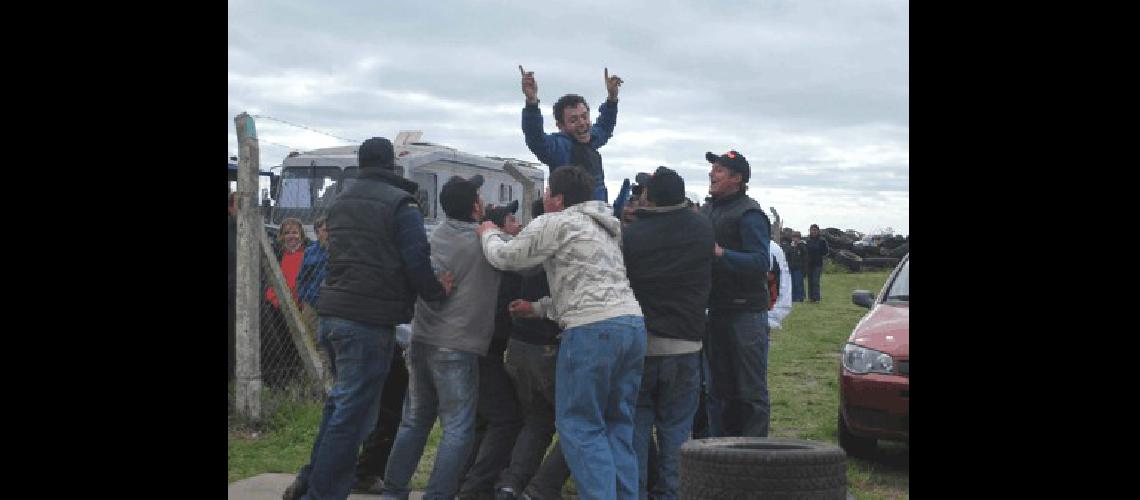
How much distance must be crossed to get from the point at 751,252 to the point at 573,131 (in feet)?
3.88

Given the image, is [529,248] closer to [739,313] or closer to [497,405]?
[497,405]

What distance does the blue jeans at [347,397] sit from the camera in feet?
17.1

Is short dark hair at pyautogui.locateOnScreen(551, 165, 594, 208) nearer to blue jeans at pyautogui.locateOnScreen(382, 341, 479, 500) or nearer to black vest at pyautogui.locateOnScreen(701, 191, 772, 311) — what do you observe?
blue jeans at pyautogui.locateOnScreen(382, 341, 479, 500)

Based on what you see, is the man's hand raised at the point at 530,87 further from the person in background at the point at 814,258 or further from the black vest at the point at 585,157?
the person in background at the point at 814,258

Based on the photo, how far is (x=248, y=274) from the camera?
307 inches

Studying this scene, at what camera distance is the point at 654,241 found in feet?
17.9

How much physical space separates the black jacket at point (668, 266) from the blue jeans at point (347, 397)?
1.23 meters

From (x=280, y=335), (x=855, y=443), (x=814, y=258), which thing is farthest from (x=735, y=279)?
(x=814, y=258)

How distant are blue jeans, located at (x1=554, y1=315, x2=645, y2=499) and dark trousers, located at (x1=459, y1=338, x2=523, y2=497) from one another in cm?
73

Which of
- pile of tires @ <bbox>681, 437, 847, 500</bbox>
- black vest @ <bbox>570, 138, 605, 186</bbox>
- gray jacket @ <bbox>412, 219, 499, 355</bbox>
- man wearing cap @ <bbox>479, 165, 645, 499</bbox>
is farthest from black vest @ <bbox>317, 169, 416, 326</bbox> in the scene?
pile of tires @ <bbox>681, 437, 847, 500</bbox>

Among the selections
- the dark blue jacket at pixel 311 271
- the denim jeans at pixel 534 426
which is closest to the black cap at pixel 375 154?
the denim jeans at pixel 534 426
